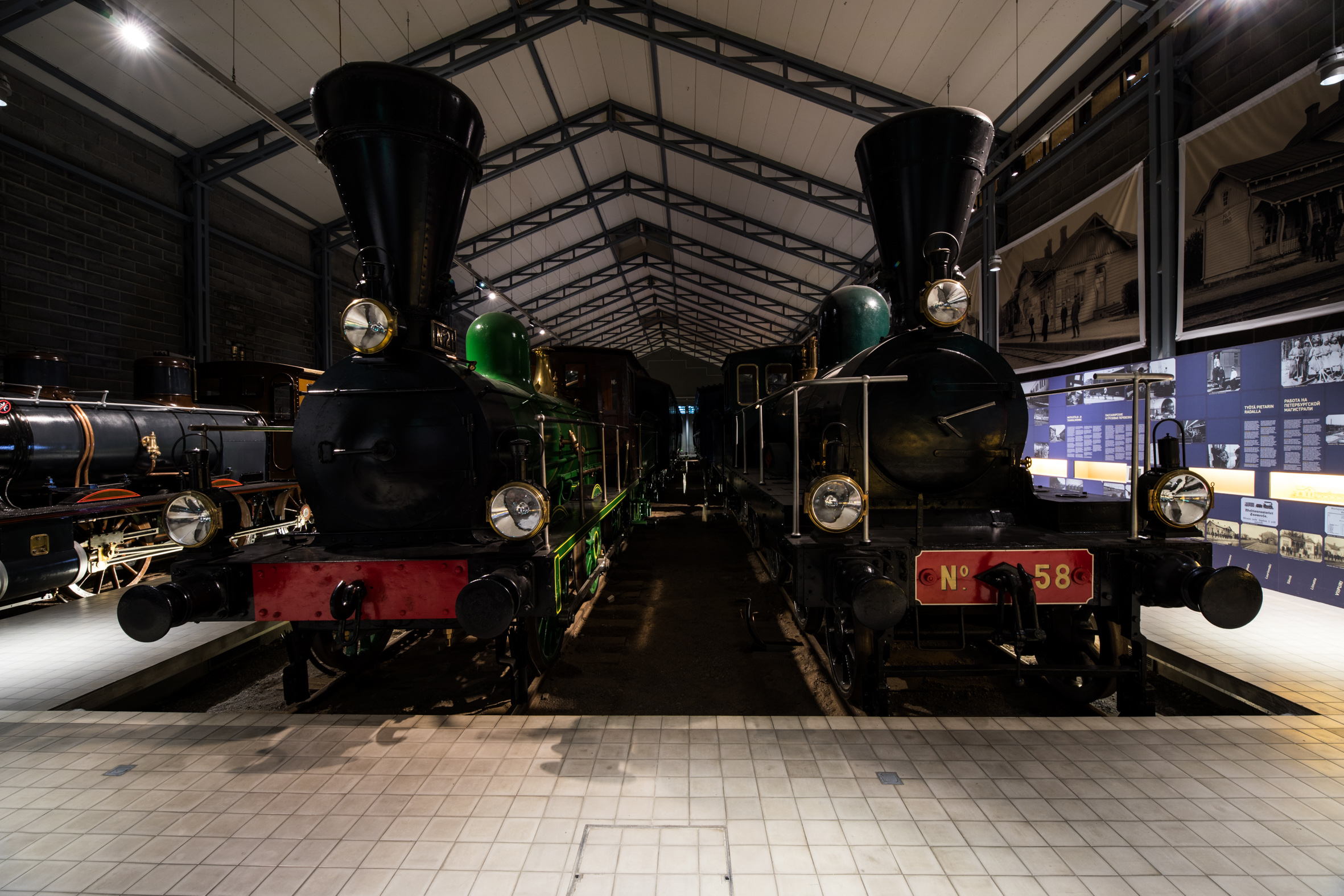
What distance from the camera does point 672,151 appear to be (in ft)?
40.6

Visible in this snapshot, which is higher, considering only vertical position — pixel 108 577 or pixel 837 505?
pixel 837 505

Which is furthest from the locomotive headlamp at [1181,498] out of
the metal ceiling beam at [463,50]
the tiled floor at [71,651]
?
the metal ceiling beam at [463,50]

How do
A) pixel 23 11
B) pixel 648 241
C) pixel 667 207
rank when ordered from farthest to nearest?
1. pixel 648 241
2. pixel 667 207
3. pixel 23 11

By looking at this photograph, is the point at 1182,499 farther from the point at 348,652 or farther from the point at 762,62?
the point at 762,62

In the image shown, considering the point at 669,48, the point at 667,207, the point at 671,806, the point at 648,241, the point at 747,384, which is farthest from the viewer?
the point at 648,241

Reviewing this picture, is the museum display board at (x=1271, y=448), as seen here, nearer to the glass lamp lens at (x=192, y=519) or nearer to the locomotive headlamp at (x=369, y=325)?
the locomotive headlamp at (x=369, y=325)

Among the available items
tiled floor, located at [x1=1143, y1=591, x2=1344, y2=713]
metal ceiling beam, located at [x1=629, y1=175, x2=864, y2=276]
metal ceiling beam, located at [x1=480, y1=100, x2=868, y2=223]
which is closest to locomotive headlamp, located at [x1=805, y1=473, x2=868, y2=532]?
tiled floor, located at [x1=1143, y1=591, x2=1344, y2=713]

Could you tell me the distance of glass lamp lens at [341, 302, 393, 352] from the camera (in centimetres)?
299

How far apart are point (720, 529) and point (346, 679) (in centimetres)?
637

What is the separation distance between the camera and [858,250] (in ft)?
43.7

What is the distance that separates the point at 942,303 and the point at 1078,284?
Answer: 5.87 metres

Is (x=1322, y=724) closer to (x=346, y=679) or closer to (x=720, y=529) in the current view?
(x=346, y=679)

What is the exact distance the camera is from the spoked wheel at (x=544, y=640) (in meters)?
3.27

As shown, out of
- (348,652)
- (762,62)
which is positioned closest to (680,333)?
(762,62)
